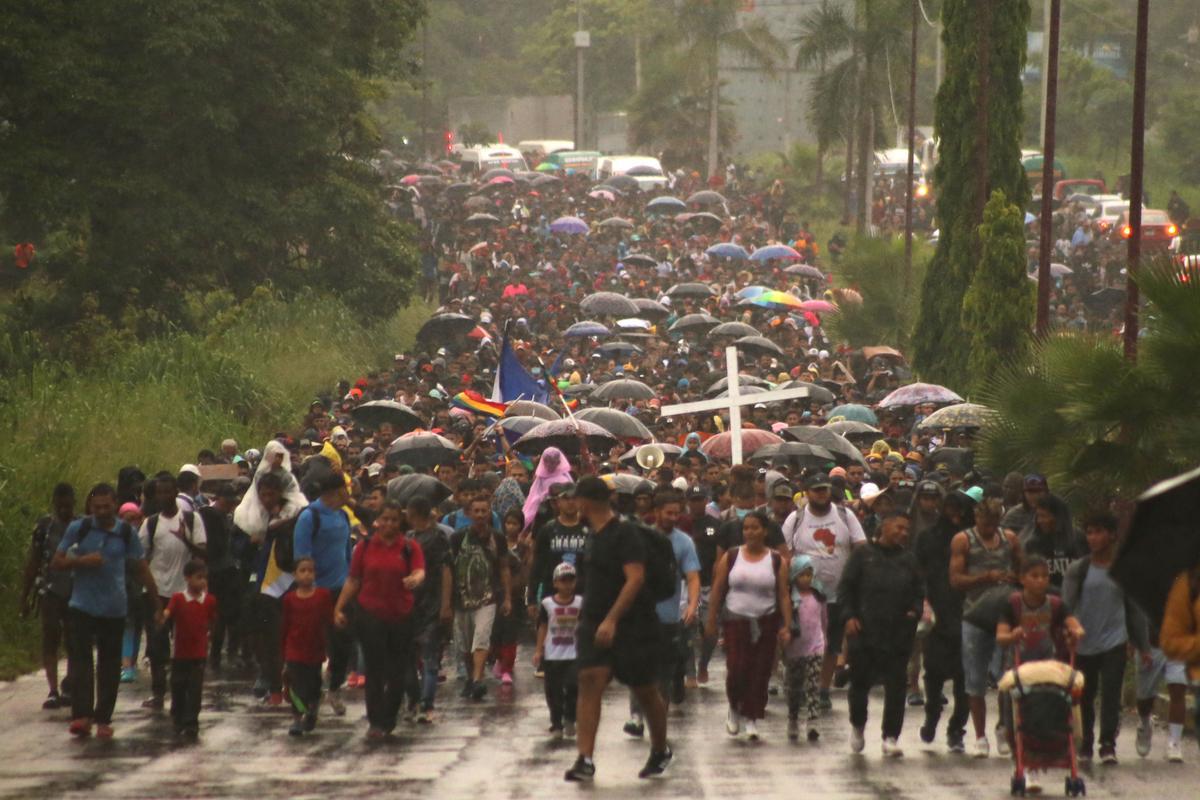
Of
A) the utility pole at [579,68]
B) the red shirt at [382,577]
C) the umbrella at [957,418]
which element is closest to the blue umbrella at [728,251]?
the umbrella at [957,418]

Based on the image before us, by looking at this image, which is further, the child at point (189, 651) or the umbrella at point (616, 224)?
the umbrella at point (616, 224)

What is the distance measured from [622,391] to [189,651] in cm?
1540

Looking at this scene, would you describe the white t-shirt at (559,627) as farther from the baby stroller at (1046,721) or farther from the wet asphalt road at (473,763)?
the baby stroller at (1046,721)

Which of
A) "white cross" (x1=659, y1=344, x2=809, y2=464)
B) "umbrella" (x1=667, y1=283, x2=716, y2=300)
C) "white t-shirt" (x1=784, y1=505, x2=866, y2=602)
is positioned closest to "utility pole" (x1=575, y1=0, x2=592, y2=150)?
"umbrella" (x1=667, y1=283, x2=716, y2=300)

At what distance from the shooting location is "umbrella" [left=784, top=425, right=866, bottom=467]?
21078 millimetres

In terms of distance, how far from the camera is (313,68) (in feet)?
117

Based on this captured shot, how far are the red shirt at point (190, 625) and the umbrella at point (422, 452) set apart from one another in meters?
7.52

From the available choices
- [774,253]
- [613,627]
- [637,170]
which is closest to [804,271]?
[774,253]

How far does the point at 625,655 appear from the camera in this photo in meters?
10.3

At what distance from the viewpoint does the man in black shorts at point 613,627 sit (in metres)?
10.2

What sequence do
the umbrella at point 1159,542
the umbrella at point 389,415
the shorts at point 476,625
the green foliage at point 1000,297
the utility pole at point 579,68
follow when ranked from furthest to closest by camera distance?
the utility pole at point 579,68 < the green foliage at point 1000,297 < the umbrella at point 389,415 < the shorts at point 476,625 < the umbrella at point 1159,542

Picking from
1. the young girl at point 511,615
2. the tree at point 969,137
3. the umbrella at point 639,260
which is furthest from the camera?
the umbrella at point 639,260

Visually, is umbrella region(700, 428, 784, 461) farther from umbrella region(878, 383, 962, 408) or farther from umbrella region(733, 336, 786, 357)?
umbrella region(733, 336, 786, 357)

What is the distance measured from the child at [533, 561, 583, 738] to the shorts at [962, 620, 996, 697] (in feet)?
7.52
